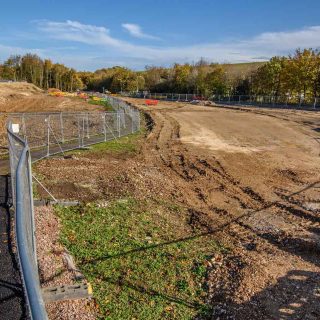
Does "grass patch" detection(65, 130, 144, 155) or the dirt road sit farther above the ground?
"grass patch" detection(65, 130, 144, 155)

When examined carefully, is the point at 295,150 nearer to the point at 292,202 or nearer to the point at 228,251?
the point at 292,202

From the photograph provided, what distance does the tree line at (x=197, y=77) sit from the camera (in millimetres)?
66125

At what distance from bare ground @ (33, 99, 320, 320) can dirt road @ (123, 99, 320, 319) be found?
3cm

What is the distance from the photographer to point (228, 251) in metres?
9.48

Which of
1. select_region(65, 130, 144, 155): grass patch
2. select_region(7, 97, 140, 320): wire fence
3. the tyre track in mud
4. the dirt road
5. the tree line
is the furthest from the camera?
the tree line

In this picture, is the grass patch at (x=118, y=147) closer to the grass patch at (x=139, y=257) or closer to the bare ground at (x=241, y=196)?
the bare ground at (x=241, y=196)

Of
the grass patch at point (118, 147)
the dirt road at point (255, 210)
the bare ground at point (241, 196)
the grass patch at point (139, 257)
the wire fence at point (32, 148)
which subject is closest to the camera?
the wire fence at point (32, 148)

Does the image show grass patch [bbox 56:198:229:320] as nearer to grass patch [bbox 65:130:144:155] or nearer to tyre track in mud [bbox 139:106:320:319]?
tyre track in mud [bbox 139:106:320:319]

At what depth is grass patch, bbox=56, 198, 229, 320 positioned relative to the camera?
7059 millimetres

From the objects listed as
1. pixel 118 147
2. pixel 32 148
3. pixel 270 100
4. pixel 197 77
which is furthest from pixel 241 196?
pixel 197 77

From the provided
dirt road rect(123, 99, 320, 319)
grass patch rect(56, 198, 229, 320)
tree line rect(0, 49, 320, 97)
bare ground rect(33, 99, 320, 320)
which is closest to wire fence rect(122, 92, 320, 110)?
tree line rect(0, 49, 320, 97)

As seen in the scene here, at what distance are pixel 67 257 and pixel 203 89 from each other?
9342cm

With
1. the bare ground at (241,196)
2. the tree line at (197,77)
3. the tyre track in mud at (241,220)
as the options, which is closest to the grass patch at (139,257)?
the bare ground at (241,196)

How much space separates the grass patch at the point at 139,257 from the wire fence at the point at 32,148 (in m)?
1.96
